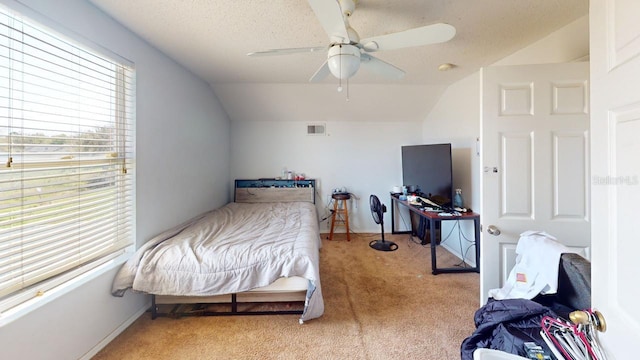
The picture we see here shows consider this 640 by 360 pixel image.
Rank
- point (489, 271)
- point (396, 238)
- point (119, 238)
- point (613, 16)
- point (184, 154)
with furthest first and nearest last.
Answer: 1. point (396, 238)
2. point (184, 154)
3. point (119, 238)
4. point (489, 271)
5. point (613, 16)

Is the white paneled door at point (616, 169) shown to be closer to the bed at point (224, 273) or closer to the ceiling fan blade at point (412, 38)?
the ceiling fan blade at point (412, 38)

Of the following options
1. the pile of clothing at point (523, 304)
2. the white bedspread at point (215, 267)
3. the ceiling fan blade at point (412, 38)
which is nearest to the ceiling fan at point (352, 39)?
the ceiling fan blade at point (412, 38)

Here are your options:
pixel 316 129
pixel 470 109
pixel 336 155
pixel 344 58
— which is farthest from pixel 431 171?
pixel 344 58

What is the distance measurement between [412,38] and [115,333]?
288 centimetres

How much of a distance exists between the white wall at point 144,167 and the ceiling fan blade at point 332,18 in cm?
157

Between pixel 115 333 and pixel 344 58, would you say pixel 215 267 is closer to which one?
pixel 115 333

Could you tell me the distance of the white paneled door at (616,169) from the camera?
607 millimetres

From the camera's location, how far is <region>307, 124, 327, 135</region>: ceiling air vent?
425 cm

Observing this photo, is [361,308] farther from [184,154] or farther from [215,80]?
[215,80]

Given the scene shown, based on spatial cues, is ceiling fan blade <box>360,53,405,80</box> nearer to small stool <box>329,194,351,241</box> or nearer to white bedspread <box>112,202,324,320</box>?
white bedspread <box>112,202,324,320</box>

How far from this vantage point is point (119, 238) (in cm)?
189

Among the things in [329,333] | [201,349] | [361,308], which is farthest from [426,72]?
[201,349]

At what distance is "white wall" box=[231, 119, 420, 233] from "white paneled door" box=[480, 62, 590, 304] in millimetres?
2622

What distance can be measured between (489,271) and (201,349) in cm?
212
